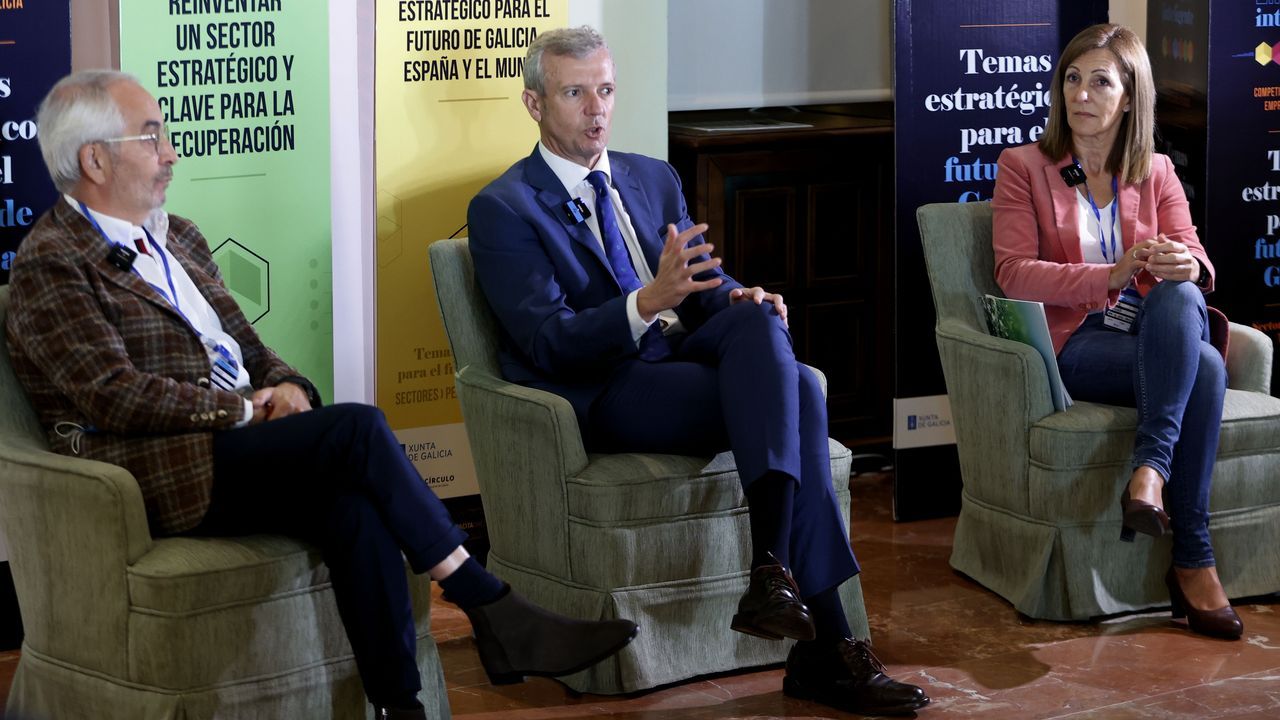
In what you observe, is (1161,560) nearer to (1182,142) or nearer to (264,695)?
(1182,142)

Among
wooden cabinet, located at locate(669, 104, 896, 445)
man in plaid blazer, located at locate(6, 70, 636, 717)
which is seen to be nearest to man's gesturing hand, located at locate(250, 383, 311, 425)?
man in plaid blazer, located at locate(6, 70, 636, 717)

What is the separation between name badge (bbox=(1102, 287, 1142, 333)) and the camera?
3.98m

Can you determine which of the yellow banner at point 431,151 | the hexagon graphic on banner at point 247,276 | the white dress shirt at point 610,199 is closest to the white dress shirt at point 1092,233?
the white dress shirt at point 610,199

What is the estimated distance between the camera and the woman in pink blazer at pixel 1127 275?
3703 mm

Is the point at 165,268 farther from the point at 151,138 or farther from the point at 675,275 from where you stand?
the point at 675,275

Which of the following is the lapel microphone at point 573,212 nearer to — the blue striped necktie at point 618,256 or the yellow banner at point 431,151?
the blue striped necktie at point 618,256

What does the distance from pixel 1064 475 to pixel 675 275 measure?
113 cm

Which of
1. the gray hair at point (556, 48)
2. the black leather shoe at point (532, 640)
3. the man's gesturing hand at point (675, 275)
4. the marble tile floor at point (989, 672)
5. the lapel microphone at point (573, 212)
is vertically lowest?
the marble tile floor at point (989, 672)

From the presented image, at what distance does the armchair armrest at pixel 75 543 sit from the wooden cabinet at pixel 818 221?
2.33 meters

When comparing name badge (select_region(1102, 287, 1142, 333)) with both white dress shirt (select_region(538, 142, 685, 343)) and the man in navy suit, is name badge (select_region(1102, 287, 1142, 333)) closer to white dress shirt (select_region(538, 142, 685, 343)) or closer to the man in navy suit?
the man in navy suit

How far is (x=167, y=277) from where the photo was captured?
307 cm

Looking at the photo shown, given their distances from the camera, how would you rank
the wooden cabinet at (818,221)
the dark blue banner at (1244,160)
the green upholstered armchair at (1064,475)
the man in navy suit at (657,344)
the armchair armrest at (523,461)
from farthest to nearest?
1. the wooden cabinet at (818,221)
2. the dark blue banner at (1244,160)
3. the green upholstered armchair at (1064,475)
4. the armchair armrest at (523,461)
5. the man in navy suit at (657,344)

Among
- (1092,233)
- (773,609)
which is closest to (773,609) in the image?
(773,609)

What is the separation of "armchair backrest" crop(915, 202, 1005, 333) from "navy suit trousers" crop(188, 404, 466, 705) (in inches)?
65.2
